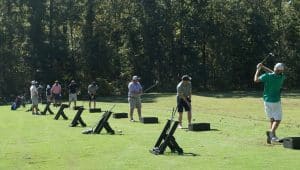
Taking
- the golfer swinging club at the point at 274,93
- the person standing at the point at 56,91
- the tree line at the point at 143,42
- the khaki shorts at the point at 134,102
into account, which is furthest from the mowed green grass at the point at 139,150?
the tree line at the point at 143,42

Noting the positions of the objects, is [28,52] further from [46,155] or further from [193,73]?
[46,155]

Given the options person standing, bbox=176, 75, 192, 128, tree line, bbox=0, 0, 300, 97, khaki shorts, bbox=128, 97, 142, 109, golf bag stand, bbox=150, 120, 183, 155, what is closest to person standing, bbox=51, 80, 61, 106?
khaki shorts, bbox=128, 97, 142, 109

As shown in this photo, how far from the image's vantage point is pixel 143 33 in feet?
230

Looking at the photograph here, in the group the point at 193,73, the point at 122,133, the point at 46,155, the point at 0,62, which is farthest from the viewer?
the point at 193,73

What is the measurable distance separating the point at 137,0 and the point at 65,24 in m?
9.40

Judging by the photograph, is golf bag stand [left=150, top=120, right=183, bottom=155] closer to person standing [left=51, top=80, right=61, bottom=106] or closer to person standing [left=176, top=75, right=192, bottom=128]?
person standing [left=176, top=75, right=192, bottom=128]

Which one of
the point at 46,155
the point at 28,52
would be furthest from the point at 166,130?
the point at 28,52

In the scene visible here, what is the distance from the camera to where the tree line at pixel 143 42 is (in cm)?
6775

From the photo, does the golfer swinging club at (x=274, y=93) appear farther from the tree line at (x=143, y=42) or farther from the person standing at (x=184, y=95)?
the tree line at (x=143, y=42)

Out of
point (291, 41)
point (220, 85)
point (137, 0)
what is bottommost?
point (220, 85)

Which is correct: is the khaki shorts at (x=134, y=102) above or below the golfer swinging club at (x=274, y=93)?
below

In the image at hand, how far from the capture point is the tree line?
67.8 meters

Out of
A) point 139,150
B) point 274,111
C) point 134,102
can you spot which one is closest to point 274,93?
point 274,111

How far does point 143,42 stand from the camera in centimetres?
7081
